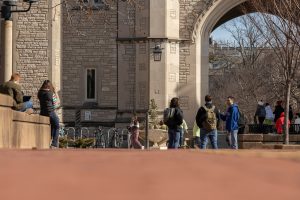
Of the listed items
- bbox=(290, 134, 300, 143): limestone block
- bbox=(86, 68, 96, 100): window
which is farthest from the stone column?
bbox=(290, 134, 300, 143): limestone block

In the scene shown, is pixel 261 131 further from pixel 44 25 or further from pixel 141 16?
pixel 44 25

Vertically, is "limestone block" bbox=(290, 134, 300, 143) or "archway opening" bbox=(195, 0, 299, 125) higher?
"archway opening" bbox=(195, 0, 299, 125)

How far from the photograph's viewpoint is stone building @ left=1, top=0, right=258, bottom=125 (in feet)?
101

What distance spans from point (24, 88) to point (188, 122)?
20.6 ft

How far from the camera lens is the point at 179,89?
32.7 m

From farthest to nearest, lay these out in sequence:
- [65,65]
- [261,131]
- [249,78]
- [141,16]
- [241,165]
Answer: [249,78], [65,65], [141,16], [261,131], [241,165]

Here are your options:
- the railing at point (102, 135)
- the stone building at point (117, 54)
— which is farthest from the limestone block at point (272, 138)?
the stone building at point (117, 54)

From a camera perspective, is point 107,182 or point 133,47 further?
point 133,47

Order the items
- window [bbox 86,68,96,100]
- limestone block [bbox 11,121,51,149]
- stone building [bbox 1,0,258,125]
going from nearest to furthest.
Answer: limestone block [bbox 11,121,51,149]
stone building [bbox 1,0,258,125]
window [bbox 86,68,96,100]

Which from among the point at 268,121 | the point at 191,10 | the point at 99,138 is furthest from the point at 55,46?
the point at 268,121

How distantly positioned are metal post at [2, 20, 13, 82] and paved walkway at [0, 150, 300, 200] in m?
15.0

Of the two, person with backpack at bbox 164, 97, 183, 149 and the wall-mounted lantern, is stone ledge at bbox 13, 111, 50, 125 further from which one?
the wall-mounted lantern

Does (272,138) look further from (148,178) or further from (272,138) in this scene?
(148,178)

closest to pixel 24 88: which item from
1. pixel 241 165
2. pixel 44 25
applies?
pixel 44 25
